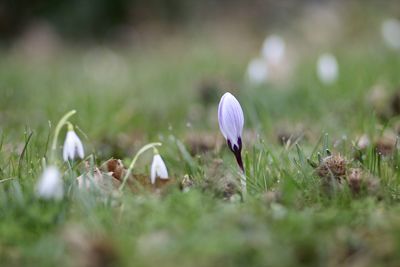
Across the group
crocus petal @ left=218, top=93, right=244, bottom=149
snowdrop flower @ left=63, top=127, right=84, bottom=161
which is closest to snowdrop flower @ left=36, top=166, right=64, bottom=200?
snowdrop flower @ left=63, top=127, right=84, bottom=161

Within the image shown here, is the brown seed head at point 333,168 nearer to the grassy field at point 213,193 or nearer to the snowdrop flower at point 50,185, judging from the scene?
the grassy field at point 213,193

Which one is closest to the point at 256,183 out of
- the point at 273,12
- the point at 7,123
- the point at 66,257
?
the point at 66,257

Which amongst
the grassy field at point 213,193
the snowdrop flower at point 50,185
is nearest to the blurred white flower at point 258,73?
the grassy field at point 213,193

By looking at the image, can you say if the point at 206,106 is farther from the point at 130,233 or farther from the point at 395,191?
the point at 130,233

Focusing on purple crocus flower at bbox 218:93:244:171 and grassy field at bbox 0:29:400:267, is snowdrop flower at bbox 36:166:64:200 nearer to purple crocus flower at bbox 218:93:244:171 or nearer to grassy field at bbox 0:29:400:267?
grassy field at bbox 0:29:400:267

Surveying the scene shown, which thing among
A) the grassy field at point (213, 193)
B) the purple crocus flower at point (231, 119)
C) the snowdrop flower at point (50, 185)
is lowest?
the grassy field at point (213, 193)

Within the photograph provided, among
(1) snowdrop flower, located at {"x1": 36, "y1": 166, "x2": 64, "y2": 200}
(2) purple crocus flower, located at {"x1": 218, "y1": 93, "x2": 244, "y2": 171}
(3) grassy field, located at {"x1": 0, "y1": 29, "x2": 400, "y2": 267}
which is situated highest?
(2) purple crocus flower, located at {"x1": 218, "y1": 93, "x2": 244, "y2": 171}

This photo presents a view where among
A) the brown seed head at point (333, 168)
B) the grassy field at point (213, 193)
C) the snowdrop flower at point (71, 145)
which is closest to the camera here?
the grassy field at point (213, 193)
